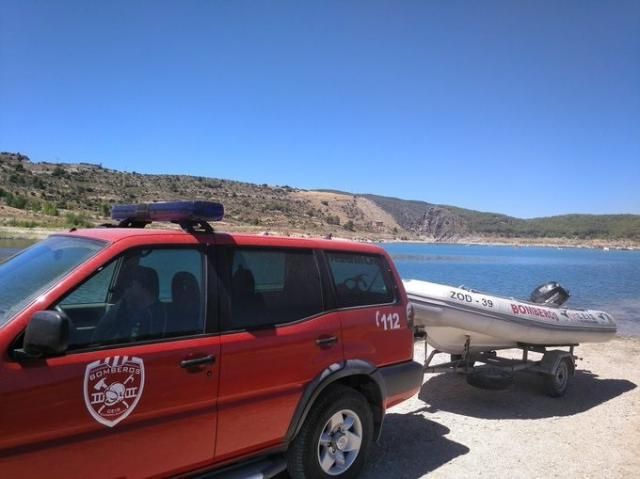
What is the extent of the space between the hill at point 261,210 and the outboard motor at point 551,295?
41020 mm

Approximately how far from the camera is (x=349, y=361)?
4.21 metres

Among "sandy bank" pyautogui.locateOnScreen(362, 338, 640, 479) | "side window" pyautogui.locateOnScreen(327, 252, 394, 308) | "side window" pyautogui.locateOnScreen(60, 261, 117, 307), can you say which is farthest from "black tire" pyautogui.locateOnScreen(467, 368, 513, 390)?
"side window" pyautogui.locateOnScreen(60, 261, 117, 307)

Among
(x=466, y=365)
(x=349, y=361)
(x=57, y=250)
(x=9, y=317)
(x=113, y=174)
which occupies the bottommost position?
(x=466, y=365)

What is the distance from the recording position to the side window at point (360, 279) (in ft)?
14.4

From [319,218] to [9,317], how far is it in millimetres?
110367

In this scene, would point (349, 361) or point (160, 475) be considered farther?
point (349, 361)

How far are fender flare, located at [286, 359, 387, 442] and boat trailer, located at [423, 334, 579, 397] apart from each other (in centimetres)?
270

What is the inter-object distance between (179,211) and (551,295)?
6694mm

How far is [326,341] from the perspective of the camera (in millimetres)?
4051

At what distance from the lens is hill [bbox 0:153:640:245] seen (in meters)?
57.4

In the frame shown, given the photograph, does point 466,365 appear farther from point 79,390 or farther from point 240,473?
point 79,390

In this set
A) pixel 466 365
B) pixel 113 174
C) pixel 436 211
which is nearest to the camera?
pixel 466 365

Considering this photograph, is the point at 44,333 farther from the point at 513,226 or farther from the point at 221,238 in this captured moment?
the point at 513,226

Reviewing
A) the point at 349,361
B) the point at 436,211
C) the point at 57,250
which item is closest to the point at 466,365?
the point at 349,361
